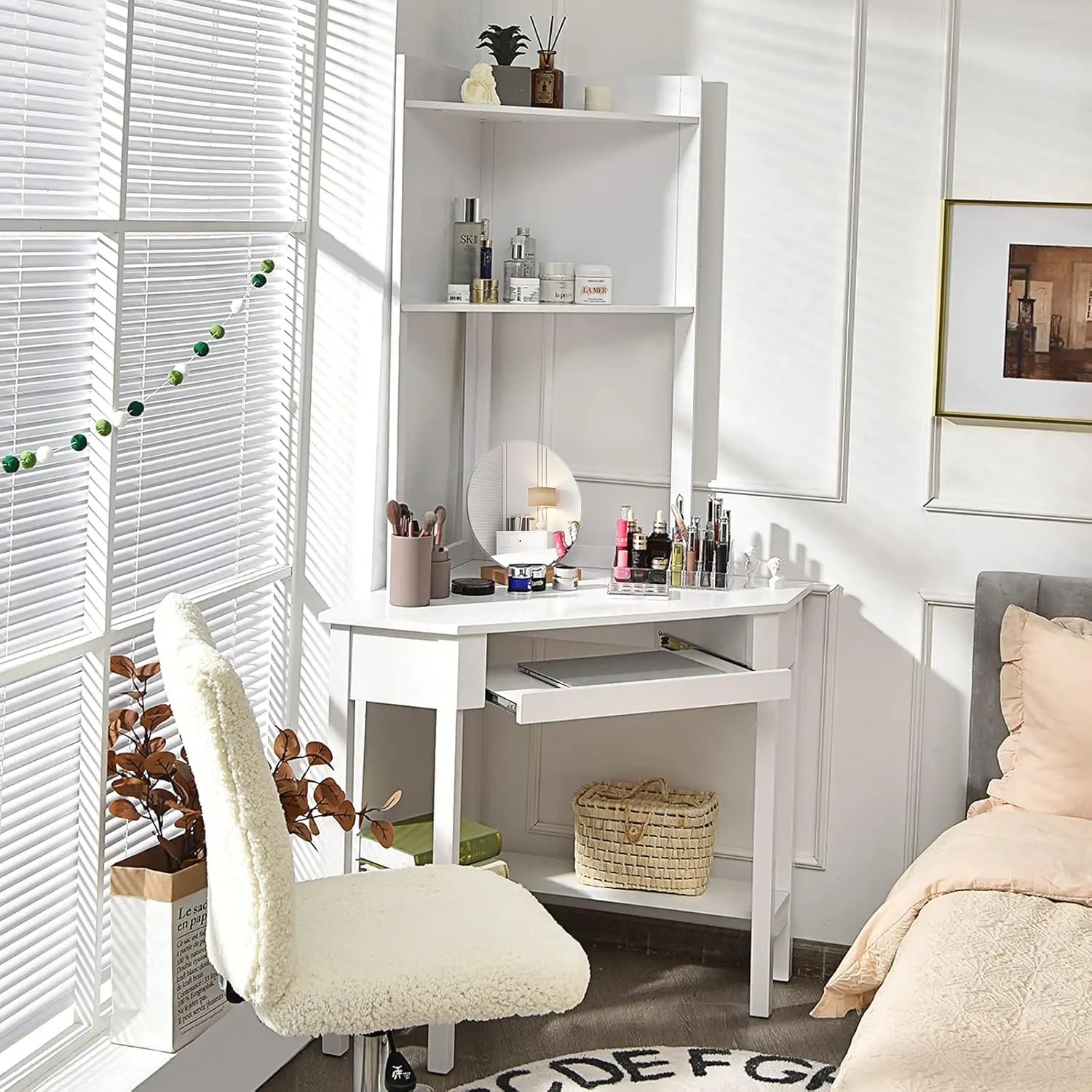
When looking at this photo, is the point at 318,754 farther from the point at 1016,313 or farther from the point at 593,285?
the point at 1016,313

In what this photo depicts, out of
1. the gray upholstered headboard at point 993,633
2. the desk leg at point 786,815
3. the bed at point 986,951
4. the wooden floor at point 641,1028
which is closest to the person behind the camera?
the bed at point 986,951

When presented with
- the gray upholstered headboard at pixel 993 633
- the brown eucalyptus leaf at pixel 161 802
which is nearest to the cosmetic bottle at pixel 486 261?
the gray upholstered headboard at pixel 993 633

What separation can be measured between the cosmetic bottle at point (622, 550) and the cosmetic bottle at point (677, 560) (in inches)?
4.2

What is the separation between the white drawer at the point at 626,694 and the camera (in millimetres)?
2646

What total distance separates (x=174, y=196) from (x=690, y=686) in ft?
4.28

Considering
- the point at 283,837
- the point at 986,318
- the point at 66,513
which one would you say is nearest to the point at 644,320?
the point at 986,318

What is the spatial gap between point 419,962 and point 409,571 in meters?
0.91

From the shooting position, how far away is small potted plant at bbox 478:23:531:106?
9.99ft

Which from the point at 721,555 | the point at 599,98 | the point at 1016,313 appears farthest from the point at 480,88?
the point at 1016,313

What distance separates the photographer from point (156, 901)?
225cm

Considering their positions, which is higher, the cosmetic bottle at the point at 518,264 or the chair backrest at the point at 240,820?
the cosmetic bottle at the point at 518,264

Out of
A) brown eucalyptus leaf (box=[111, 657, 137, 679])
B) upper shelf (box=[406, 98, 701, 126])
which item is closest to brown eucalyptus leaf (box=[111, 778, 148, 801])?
brown eucalyptus leaf (box=[111, 657, 137, 679])

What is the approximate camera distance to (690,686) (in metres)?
2.79

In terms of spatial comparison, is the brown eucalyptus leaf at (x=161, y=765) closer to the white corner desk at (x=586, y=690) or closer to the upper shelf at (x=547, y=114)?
the white corner desk at (x=586, y=690)
